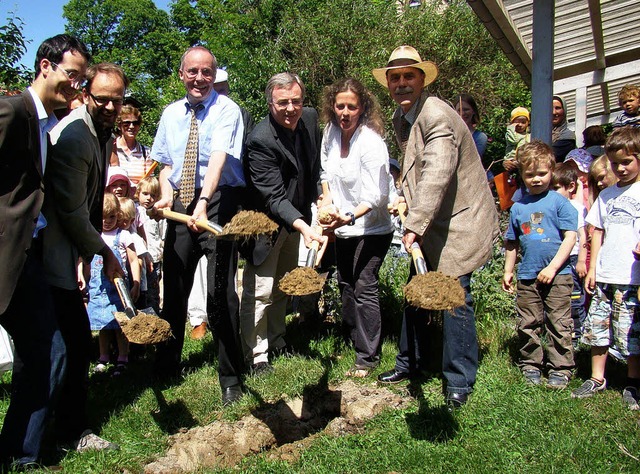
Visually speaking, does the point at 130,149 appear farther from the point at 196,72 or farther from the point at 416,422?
the point at 416,422

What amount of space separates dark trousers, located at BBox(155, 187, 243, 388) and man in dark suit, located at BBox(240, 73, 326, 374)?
0.32m

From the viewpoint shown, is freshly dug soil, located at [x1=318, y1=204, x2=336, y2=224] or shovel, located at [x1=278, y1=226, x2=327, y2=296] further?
freshly dug soil, located at [x1=318, y1=204, x2=336, y2=224]

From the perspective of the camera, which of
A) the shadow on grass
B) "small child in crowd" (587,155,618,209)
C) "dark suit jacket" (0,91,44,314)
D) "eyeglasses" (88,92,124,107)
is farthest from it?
"small child in crowd" (587,155,618,209)

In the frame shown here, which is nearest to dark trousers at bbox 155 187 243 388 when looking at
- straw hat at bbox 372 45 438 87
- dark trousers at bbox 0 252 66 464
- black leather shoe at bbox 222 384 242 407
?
black leather shoe at bbox 222 384 242 407

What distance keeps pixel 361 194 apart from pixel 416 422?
1815 millimetres

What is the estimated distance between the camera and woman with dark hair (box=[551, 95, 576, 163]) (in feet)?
21.2

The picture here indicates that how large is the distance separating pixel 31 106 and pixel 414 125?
2.40 m

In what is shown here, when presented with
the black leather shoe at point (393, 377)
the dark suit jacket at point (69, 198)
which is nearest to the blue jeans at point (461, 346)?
the black leather shoe at point (393, 377)

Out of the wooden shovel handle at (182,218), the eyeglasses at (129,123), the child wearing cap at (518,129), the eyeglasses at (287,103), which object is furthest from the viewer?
the child wearing cap at (518,129)

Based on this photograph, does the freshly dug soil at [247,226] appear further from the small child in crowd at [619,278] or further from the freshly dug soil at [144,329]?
the small child in crowd at [619,278]

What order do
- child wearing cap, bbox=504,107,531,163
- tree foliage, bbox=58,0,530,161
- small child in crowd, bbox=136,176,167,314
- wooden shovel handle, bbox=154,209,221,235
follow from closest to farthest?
wooden shovel handle, bbox=154,209,221,235 < small child in crowd, bbox=136,176,167,314 < child wearing cap, bbox=504,107,531,163 < tree foliage, bbox=58,0,530,161

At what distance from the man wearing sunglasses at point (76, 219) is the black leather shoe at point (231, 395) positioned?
900mm

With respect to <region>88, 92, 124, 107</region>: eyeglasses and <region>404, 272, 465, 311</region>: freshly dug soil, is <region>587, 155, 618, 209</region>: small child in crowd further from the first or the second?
<region>88, 92, 124, 107</region>: eyeglasses

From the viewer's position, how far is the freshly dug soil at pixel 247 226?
13.0ft
